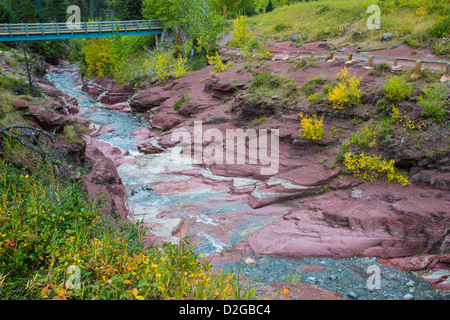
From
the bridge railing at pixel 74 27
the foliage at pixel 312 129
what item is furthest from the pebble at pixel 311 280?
the bridge railing at pixel 74 27

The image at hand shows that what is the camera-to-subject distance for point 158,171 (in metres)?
16.6

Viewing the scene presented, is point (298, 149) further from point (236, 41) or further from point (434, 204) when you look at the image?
point (236, 41)

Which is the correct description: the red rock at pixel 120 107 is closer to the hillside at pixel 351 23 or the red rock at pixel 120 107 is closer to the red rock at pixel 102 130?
the red rock at pixel 102 130

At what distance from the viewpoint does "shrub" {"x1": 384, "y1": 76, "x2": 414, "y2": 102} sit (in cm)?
1339

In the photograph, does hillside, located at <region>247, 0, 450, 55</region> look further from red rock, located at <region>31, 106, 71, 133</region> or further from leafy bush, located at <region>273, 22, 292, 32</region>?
red rock, located at <region>31, 106, 71, 133</region>

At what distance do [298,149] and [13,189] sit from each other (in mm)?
11914

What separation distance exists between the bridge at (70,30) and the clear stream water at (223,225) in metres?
22.9

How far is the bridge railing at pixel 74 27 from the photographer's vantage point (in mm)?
35250

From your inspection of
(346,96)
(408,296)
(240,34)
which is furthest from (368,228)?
(240,34)

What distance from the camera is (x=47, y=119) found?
37.9 feet

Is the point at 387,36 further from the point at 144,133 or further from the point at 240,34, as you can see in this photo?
the point at 144,133

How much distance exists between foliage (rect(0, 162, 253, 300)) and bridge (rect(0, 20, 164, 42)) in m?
36.7

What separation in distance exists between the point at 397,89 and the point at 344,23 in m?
22.3
